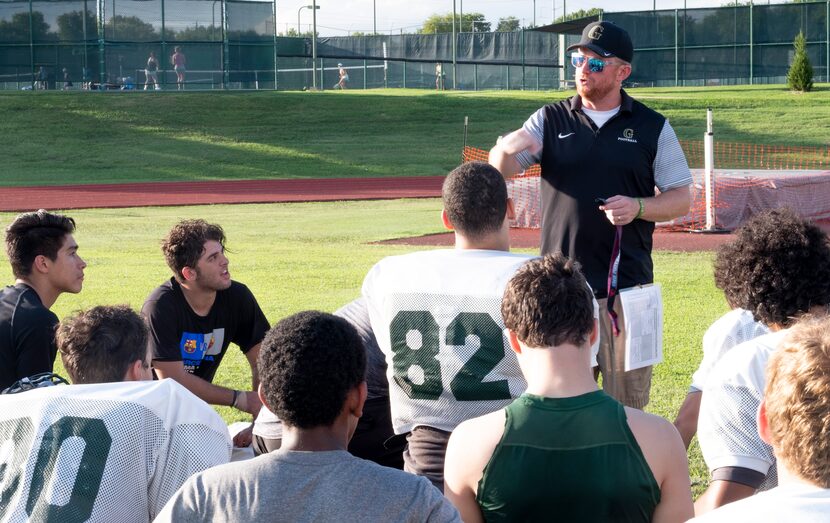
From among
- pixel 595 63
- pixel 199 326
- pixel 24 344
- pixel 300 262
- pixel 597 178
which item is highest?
pixel 595 63

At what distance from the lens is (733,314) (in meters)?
3.99

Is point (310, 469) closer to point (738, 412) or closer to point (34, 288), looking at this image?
point (738, 412)

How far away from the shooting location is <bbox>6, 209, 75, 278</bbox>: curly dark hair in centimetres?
568

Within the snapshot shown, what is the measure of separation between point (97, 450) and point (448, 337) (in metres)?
1.37

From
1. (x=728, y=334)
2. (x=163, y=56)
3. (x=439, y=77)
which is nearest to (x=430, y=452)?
(x=728, y=334)

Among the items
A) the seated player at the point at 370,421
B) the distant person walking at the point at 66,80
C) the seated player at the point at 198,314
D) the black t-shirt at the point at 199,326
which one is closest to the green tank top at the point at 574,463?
the seated player at the point at 370,421

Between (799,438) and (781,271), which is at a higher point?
(781,271)

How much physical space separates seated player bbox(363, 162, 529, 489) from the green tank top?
0.94m

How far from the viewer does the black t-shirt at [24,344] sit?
5.14 metres

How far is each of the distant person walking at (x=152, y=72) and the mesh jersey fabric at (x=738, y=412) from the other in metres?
41.6

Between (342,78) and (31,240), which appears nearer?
(31,240)

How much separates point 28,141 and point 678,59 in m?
28.0

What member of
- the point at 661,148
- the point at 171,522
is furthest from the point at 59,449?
the point at 661,148

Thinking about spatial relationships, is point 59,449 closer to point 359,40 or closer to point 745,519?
point 745,519
